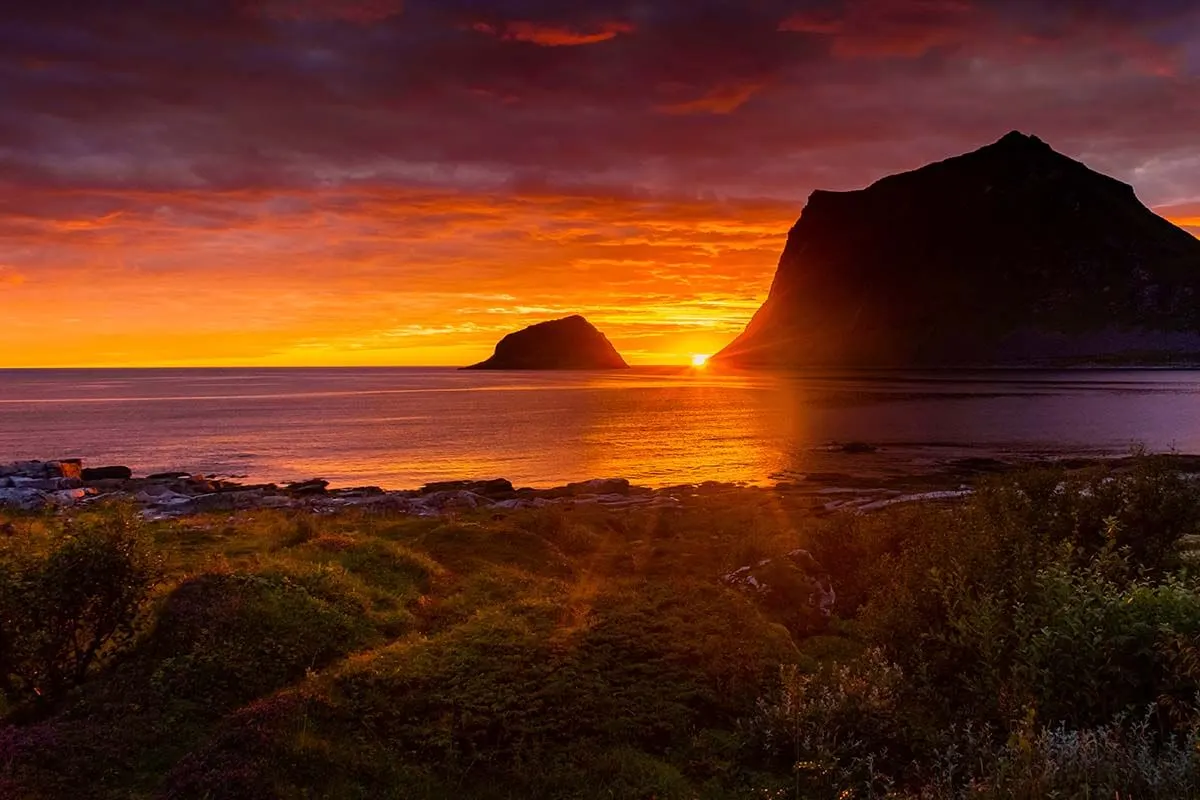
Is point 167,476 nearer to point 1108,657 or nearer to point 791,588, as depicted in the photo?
point 791,588

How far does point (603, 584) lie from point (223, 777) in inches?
441

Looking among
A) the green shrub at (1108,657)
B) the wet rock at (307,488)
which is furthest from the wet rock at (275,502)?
the green shrub at (1108,657)

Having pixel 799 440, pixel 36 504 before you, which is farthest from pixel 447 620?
pixel 799 440

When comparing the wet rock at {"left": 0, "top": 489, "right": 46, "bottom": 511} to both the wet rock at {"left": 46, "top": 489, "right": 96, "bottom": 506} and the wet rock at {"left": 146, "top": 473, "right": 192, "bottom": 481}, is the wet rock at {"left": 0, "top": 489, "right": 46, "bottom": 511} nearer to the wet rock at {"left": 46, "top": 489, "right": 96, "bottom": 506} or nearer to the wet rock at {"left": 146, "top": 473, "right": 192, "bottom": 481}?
the wet rock at {"left": 46, "top": 489, "right": 96, "bottom": 506}

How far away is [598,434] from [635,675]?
79.2 metres

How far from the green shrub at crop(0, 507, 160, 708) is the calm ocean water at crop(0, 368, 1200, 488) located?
143ft

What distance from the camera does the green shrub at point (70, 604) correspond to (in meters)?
11.8

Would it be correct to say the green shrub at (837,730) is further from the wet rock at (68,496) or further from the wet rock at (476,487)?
the wet rock at (68,496)

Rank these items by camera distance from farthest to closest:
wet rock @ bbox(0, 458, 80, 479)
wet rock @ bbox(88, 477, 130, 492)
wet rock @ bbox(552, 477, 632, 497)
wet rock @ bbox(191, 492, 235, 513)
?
wet rock @ bbox(0, 458, 80, 479)
wet rock @ bbox(88, 477, 130, 492)
wet rock @ bbox(552, 477, 632, 497)
wet rock @ bbox(191, 492, 235, 513)

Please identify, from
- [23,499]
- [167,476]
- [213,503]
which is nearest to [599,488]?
[213,503]

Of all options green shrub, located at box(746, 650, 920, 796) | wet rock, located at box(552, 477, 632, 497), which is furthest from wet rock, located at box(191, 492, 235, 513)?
green shrub, located at box(746, 650, 920, 796)

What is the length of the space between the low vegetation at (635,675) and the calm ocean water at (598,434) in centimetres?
4134

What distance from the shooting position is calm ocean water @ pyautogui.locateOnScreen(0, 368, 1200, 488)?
6506cm

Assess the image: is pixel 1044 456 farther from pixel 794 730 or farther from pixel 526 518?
pixel 794 730
